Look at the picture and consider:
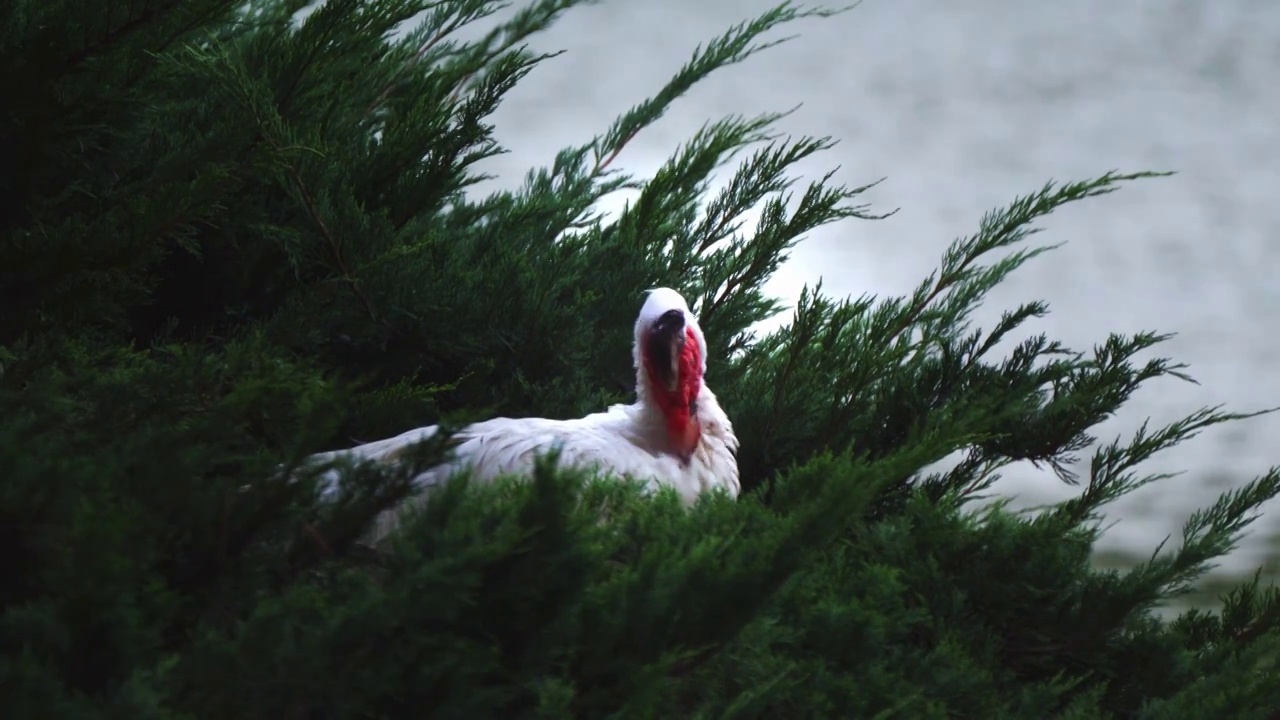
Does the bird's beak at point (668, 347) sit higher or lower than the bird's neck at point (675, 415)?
higher

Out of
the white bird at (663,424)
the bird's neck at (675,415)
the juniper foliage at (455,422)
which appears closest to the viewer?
the juniper foliage at (455,422)

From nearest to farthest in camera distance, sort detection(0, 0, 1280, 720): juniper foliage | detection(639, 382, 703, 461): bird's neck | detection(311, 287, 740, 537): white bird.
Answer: detection(0, 0, 1280, 720): juniper foliage → detection(311, 287, 740, 537): white bird → detection(639, 382, 703, 461): bird's neck

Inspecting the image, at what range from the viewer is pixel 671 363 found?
2104 millimetres

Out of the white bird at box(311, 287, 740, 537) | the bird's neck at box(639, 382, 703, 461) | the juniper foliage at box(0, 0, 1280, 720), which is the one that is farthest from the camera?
the bird's neck at box(639, 382, 703, 461)

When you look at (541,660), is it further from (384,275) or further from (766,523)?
(384,275)

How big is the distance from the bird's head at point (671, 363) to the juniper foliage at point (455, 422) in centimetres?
12

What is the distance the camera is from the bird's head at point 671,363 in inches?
82.8

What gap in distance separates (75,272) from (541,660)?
0.79 metres

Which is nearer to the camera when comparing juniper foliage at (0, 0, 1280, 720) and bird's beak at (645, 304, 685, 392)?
juniper foliage at (0, 0, 1280, 720)

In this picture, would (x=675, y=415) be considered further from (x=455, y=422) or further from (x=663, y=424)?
(x=455, y=422)

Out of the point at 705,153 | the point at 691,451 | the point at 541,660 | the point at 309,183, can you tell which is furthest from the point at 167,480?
the point at 705,153

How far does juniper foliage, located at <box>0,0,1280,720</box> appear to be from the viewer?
3.31 feet

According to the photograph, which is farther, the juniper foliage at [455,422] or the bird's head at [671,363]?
the bird's head at [671,363]

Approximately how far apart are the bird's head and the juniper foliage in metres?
0.12
